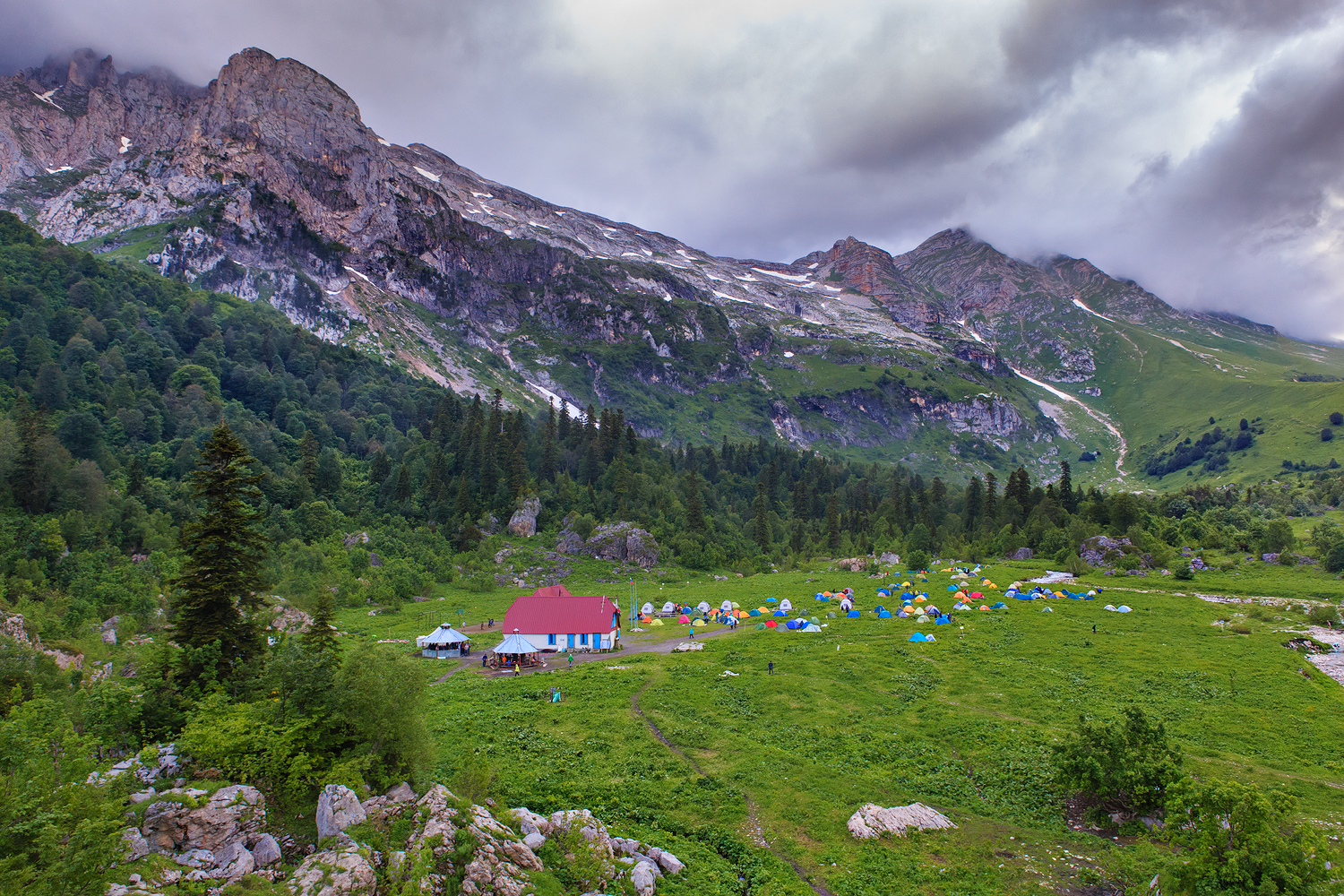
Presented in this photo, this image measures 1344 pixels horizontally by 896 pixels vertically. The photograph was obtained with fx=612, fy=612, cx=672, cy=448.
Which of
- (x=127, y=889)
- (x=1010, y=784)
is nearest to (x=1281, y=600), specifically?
(x=1010, y=784)

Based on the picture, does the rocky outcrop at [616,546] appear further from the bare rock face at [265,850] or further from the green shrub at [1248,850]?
the green shrub at [1248,850]

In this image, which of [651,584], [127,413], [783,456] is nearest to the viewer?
[127,413]

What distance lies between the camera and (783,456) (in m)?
160

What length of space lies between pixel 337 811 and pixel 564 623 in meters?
36.1

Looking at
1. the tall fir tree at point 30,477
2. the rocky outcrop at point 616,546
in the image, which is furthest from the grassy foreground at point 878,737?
the rocky outcrop at point 616,546

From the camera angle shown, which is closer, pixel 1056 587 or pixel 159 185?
pixel 1056 587

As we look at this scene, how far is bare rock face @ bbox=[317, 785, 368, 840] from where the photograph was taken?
15.4 meters

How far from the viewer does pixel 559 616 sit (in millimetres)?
51969

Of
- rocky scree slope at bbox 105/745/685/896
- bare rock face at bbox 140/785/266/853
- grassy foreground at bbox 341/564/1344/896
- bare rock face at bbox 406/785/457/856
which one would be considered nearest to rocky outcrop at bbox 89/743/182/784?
rocky scree slope at bbox 105/745/685/896

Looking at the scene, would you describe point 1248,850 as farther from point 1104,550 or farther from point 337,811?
point 1104,550

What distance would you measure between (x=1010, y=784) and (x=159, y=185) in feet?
854

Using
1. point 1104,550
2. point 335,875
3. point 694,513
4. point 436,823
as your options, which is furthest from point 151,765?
point 1104,550

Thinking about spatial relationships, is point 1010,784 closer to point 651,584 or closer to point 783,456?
point 651,584

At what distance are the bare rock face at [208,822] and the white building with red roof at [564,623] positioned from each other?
112 ft
